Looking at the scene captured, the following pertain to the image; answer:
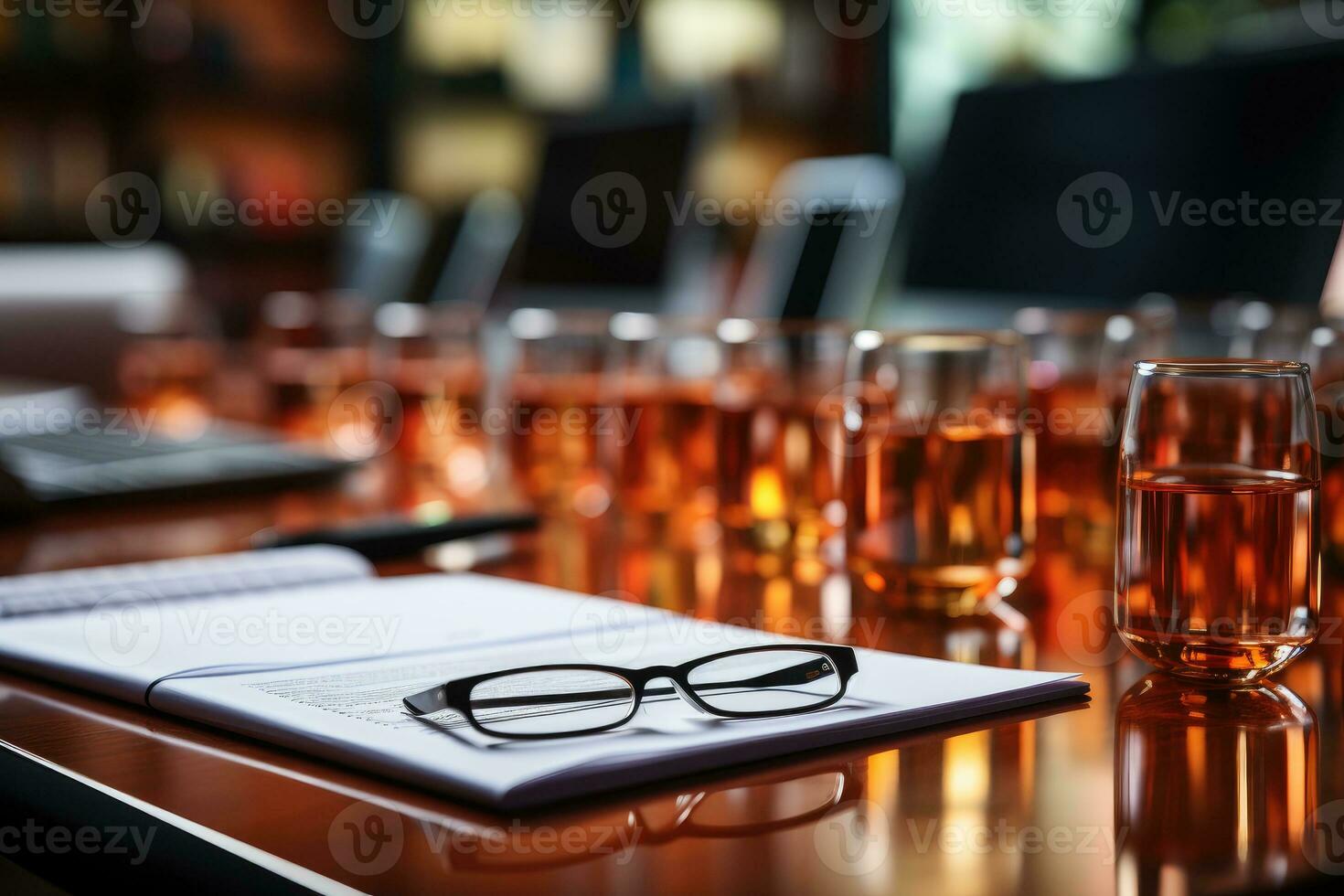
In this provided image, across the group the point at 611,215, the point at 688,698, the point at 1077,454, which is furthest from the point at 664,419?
the point at 611,215

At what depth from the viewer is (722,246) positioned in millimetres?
A: 3984

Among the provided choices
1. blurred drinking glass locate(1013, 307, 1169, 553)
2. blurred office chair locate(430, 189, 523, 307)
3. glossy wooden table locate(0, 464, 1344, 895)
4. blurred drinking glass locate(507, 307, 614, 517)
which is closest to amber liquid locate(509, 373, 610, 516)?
blurred drinking glass locate(507, 307, 614, 517)

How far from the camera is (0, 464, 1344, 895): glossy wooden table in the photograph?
1.42 feet

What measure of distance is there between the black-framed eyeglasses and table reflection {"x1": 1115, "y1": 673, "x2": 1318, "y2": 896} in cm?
12

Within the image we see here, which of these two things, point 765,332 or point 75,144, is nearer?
point 765,332

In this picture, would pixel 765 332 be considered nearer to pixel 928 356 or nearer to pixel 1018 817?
pixel 928 356

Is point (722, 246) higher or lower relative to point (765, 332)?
higher

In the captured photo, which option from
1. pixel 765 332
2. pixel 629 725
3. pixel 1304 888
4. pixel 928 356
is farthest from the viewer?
pixel 765 332

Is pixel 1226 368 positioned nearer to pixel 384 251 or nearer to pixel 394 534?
Answer: pixel 394 534

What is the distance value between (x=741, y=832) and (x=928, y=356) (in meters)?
0.47

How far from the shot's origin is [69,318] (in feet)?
9.44

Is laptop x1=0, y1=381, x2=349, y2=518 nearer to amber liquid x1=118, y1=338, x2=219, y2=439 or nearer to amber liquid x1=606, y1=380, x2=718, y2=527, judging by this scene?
amber liquid x1=118, y1=338, x2=219, y2=439

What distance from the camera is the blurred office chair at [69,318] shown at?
282 centimetres

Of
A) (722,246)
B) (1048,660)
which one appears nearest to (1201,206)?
(1048,660)
